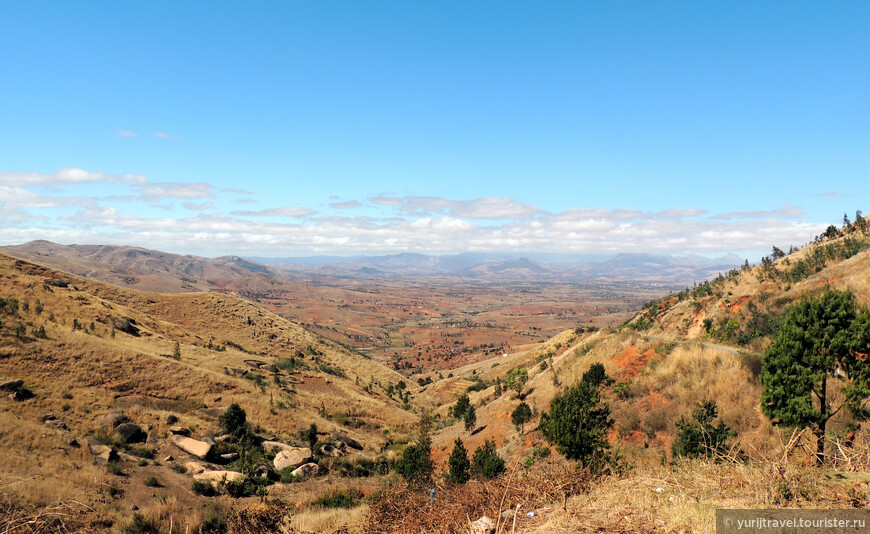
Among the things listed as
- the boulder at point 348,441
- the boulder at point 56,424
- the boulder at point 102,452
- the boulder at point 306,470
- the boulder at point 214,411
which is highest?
the boulder at point 56,424

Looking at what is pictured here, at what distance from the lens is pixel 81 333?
109ft

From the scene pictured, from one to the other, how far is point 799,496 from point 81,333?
44975 millimetres

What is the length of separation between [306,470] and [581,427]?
53.9 ft

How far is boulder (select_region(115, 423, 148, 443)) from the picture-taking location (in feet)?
71.1

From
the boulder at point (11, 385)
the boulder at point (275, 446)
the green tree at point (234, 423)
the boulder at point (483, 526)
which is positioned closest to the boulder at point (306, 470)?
the boulder at point (275, 446)

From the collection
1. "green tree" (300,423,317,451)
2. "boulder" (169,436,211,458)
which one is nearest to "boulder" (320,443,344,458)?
"green tree" (300,423,317,451)

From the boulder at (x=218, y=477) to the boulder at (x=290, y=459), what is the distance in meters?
3.46

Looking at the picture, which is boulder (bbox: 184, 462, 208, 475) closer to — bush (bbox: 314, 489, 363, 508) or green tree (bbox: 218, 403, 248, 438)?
green tree (bbox: 218, 403, 248, 438)

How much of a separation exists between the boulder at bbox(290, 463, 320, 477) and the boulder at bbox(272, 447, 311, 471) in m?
0.73

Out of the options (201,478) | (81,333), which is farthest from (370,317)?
(201,478)

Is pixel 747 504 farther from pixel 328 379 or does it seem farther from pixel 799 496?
pixel 328 379

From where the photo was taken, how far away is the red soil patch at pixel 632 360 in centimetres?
2603

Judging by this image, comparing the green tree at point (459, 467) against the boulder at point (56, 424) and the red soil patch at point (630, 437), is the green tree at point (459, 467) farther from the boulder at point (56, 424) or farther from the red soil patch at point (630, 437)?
the boulder at point (56, 424)

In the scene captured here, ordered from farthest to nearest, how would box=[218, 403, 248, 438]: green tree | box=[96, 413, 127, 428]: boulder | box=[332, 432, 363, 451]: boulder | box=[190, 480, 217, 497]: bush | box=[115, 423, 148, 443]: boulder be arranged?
box=[332, 432, 363, 451]: boulder, box=[218, 403, 248, 438]: green tree, box=[96, 413, 127, 428]: boulder, box=[115, 423, 148, 443]: boulder, box=[190, 480, 217, 497]: bush
